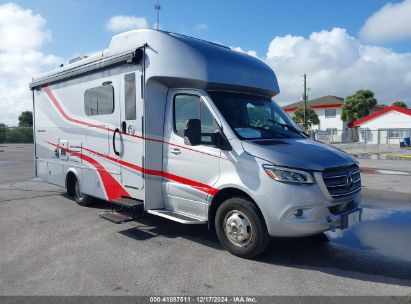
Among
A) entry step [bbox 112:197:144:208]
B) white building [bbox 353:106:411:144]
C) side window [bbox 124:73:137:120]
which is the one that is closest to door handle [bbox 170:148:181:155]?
side window [bbox 124:73:137:120]

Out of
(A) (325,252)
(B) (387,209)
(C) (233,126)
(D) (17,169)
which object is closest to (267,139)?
(C) (233,126)

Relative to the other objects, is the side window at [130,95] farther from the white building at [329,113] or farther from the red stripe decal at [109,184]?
the white building at [329,113]

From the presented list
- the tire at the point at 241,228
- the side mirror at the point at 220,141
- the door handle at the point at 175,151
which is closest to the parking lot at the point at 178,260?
the tire at the point at 241,228

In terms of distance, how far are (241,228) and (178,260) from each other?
96 centimetres

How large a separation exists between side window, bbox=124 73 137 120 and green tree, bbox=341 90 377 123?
5470 cm

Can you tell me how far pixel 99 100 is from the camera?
721 centimetres

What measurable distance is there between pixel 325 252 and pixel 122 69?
4.47 metres

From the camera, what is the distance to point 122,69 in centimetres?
654

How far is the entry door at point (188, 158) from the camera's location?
17.8 ft

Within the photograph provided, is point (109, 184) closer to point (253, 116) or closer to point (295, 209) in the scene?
point (253, 116)

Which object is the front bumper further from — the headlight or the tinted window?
the tinted window

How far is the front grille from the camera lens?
191 inches

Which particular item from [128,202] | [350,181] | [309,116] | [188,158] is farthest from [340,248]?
[309,116]

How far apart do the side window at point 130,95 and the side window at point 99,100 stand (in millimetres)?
487
